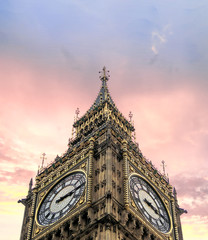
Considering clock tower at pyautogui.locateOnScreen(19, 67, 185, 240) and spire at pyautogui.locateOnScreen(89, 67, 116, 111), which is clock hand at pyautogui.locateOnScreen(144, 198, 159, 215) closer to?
clock tower at pyautogui.locateOnScreen(19, 67, 185, 240)

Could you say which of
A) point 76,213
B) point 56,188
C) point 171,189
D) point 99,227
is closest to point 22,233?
point 56,188

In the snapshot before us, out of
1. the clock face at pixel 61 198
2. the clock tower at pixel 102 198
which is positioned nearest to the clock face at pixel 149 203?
the clock tower at pixel 102 198

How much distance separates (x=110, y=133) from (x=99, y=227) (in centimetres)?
1468

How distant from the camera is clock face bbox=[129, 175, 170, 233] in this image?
49.6 metres

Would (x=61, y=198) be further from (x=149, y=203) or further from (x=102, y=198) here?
(x=149, y=203)

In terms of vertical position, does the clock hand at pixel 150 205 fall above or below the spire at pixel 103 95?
below

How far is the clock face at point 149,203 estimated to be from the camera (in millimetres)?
49562

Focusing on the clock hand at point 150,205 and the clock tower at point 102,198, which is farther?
the clock hand at point 150,205

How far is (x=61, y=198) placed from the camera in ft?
167

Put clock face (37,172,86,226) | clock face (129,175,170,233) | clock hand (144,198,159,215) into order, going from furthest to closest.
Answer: clock hand (144,198,159,215), clock face (129,175,170,233), clock face (37,172,86,226)

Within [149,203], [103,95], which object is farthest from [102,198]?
[103,95]

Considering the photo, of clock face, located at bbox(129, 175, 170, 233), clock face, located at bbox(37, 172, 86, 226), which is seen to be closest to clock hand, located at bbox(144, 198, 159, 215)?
clock face, located at bbox(129, 175, 170, 233)

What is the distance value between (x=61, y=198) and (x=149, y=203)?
9.60 metres

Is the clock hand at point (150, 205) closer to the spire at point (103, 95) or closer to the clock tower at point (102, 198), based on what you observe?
the clock tower at point (102, 198)
